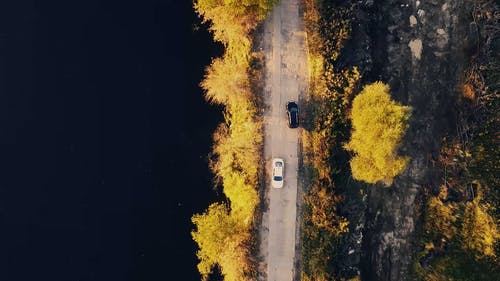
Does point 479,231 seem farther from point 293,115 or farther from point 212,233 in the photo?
point 212,233

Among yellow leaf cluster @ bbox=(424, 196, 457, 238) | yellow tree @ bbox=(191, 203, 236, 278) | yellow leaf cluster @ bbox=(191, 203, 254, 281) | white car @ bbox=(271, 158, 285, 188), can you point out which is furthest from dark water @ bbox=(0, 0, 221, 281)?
yellow leaf cluster @ bbox=(424, 196, 457, 238)

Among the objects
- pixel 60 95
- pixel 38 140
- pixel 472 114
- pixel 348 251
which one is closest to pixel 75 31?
pixel 60 95

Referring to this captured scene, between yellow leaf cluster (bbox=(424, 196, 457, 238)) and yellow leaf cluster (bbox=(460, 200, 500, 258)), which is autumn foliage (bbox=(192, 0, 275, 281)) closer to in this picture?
yellow leaf cluster (bbox=(424, 196, 457, 238))

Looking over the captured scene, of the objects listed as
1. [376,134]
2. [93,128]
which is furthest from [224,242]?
[93,128]

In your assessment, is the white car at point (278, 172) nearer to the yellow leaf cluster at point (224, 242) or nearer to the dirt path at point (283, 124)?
the dirt path at point (283, 124)

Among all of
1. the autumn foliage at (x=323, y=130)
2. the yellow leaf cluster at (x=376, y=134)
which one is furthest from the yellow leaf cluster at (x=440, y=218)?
the autumn foliage at (x=323, y=130)

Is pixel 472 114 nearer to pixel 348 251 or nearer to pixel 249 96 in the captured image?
pixel 348 251
